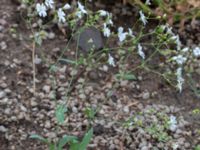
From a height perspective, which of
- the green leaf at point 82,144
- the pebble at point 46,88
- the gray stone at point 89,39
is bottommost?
the green leaf at point 82,144

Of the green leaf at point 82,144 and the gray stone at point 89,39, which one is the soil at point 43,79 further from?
the green leaf at point 82,144

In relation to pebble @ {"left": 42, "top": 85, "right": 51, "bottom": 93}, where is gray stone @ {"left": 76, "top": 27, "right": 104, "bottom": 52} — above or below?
above

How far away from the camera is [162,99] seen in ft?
8.93

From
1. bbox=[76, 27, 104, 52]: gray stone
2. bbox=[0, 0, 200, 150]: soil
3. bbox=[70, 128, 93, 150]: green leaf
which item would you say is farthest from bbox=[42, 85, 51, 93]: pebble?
bbox=[70, 128, 93, 150]: green leaf

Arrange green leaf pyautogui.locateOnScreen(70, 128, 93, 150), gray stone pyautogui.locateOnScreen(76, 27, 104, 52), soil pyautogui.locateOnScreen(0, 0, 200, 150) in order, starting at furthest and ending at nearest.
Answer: gray stone pyautogui.locateOnScreen(76, 27, 104, 52) → soil pyautogui.locateOnScreen(0, 0, 200, 150) → green leaf pyautogui.locateOnScreen(70, 128, 93, 150)

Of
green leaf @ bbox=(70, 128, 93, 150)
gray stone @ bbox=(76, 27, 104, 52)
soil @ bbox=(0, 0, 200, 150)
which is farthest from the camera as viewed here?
gray stone @ bbox=(76, 27, 104, 52)

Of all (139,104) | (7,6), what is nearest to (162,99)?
(139,104)

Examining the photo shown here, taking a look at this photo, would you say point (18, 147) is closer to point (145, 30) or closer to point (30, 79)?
point (30, 79)

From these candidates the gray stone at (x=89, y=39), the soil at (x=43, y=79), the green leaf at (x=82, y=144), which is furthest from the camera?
the gray stone at (x=89, y=39)

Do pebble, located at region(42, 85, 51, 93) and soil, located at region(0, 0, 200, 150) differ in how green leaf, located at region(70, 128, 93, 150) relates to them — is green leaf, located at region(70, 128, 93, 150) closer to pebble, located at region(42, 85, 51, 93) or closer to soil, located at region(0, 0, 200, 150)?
soil, located at region(0, 0, 200, 150)

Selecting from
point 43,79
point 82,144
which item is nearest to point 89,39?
point 43,79

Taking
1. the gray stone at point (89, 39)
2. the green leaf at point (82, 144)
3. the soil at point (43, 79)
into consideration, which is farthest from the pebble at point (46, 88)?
the green leaf at point (82, 144)

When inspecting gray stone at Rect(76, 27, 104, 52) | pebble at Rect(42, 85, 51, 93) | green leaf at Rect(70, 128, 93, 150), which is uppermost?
gray stone at Rect(76, 27, 104, 52)

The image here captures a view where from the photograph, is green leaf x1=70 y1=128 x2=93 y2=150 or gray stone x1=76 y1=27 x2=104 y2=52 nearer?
green leaf x1=70 y1=128 x2=93 y2=150
